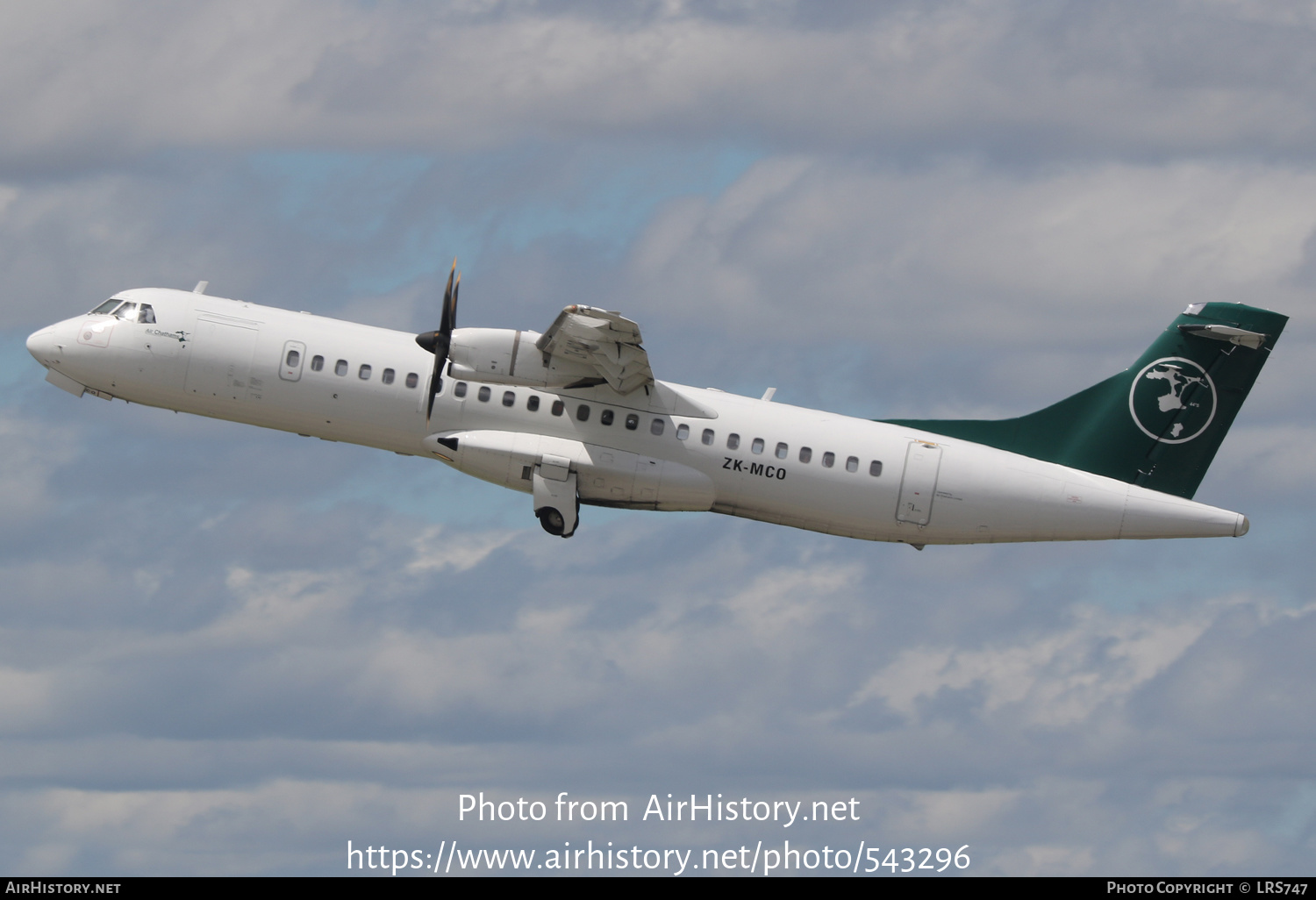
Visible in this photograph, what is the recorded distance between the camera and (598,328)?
3256 cm

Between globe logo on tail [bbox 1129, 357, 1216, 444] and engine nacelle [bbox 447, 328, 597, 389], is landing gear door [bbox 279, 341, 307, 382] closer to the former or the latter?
engine nacelle [bbox 447, 328, 597, 389]

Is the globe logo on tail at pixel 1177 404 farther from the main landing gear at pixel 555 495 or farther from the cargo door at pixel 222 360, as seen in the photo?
the cargo door at pixel 222 360

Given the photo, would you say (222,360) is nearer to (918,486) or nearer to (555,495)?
(555,495)

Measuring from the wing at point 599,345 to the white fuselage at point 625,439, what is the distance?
0.87 metres

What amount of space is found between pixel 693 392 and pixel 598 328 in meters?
3.76

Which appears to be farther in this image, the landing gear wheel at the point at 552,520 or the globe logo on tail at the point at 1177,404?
the globe logo on tail at the point at 1177,404

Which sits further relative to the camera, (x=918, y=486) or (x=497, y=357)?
(x=918, y=486)

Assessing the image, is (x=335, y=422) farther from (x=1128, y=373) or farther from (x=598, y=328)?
(x=1128, y=373)

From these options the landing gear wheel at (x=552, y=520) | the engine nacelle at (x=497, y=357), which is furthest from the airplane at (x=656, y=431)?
the engine nacelle at (x=497, y=357)

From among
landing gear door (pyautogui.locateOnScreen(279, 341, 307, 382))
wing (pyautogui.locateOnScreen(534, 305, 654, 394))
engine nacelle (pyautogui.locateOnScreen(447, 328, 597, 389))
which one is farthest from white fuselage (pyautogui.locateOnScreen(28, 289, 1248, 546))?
engine nacelle (pyautogui.locateOnScreen(447, 328, 597, 389))

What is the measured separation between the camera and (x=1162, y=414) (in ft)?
118

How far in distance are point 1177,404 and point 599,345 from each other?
13600mm

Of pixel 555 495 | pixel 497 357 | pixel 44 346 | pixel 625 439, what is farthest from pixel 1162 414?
pixel 44 346

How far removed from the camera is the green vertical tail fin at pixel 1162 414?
35.6m
